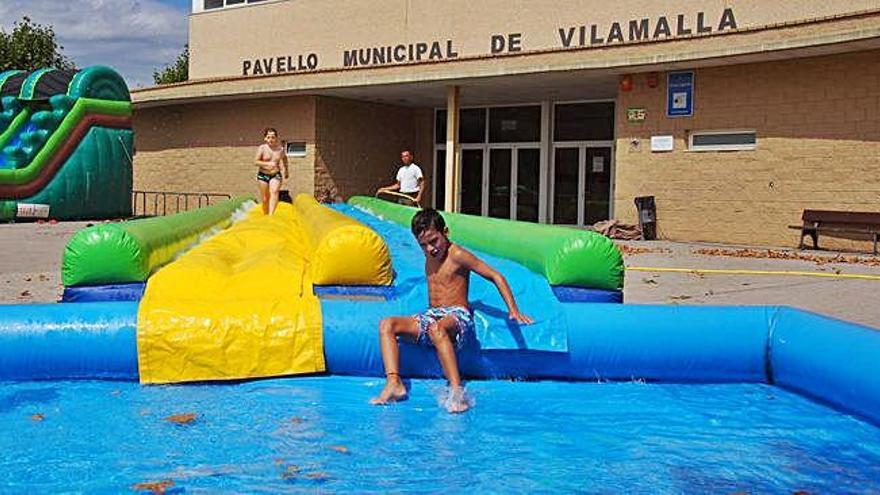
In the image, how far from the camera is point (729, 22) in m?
17.0

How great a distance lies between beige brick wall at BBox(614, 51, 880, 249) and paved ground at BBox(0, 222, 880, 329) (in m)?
1.08

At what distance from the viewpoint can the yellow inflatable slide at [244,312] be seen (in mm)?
4984

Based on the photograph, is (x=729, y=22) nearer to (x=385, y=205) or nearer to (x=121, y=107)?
(x=385, y=205)

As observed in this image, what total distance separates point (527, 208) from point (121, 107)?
32.4ft

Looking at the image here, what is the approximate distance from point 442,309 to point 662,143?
1134 centimetres

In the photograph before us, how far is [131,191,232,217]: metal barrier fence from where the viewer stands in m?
21.8

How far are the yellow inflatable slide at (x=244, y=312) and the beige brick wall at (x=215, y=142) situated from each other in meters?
14.5

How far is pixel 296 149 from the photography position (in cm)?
2047

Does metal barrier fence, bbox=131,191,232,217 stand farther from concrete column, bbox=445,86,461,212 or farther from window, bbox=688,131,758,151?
window, bbox=688,131,758,151

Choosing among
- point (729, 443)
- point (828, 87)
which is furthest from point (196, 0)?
point (729, 443)

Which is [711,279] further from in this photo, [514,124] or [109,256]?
[514,124]

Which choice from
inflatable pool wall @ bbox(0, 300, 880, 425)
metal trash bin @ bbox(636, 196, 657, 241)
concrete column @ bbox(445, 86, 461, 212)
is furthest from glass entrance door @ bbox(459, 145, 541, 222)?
inflatable pool wall @ bbox(0, 300, 880, 425)

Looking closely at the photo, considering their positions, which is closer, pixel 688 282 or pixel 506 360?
pixel 506 360

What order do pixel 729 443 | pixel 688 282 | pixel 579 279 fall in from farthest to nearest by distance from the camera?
pixel 688 282 < pixel 579 279 < pixel 729 443
